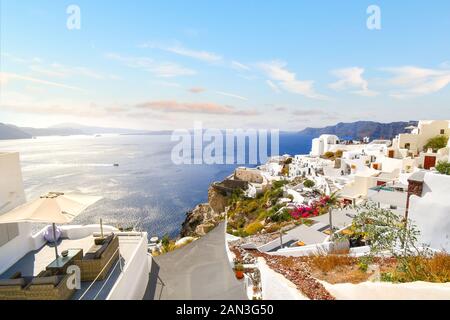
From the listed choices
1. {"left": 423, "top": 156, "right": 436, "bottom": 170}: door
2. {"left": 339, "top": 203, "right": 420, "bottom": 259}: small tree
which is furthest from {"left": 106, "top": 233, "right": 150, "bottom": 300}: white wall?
{"left": 423, "top": 156, "right": 436, "bottom": 170}: door

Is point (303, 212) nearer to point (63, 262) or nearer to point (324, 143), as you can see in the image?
point (63, 262)

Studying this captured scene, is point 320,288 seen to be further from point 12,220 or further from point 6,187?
point 6,187

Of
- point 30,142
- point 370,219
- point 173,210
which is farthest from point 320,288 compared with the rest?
point 30,142

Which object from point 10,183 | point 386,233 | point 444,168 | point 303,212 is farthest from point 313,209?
point 10,183

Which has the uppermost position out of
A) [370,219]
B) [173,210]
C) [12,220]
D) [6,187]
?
[6,187]

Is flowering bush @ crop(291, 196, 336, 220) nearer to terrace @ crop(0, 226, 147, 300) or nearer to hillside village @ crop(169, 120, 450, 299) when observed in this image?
hillside village @ crop(169, 120, 450, 299)

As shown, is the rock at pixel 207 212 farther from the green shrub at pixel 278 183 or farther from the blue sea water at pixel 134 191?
the green shrub at pixel 278 183
